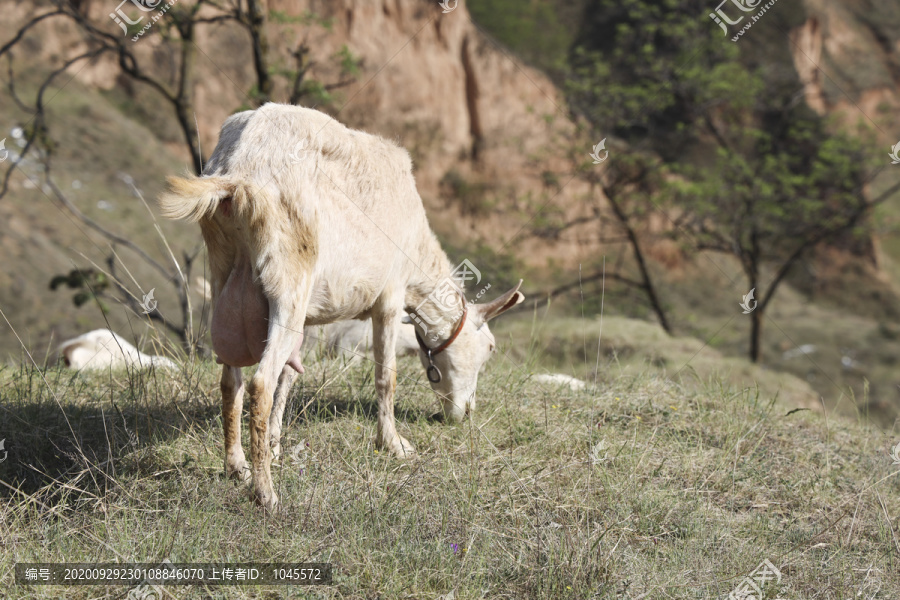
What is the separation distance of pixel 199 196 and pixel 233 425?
1.17 m

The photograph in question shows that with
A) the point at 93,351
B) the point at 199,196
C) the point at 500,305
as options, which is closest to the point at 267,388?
the point at 199,196

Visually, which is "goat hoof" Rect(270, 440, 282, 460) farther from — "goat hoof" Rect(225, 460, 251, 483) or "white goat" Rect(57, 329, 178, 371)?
"white goat" Rect(57, 329, 178, 371)

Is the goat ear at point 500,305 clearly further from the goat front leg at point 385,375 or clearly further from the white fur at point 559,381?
the goat front leg at point 385,375

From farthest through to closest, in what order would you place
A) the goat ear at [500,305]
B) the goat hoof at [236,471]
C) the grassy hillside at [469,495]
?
the goat ear at [500,305]
the goat hoof at [236,471]
the grassy hillside at [469,495]

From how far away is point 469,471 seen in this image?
3674 millimetres

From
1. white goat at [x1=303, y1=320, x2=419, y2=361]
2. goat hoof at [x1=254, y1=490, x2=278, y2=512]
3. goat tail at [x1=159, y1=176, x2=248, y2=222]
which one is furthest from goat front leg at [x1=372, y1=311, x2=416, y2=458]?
white goat at [x1=303, y1=320, x2=419, y2=361]

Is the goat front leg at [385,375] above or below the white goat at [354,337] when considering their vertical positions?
above

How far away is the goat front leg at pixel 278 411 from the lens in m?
3.79

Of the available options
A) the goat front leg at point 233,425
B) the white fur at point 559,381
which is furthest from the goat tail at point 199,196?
the white fur at point 559,381

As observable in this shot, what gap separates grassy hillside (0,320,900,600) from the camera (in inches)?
113

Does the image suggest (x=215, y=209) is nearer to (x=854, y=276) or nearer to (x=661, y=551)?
(x=661, y=551)

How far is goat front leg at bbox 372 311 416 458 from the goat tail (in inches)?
47.5

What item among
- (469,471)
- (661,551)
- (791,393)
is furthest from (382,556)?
(791,393)

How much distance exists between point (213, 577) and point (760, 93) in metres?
15.7
